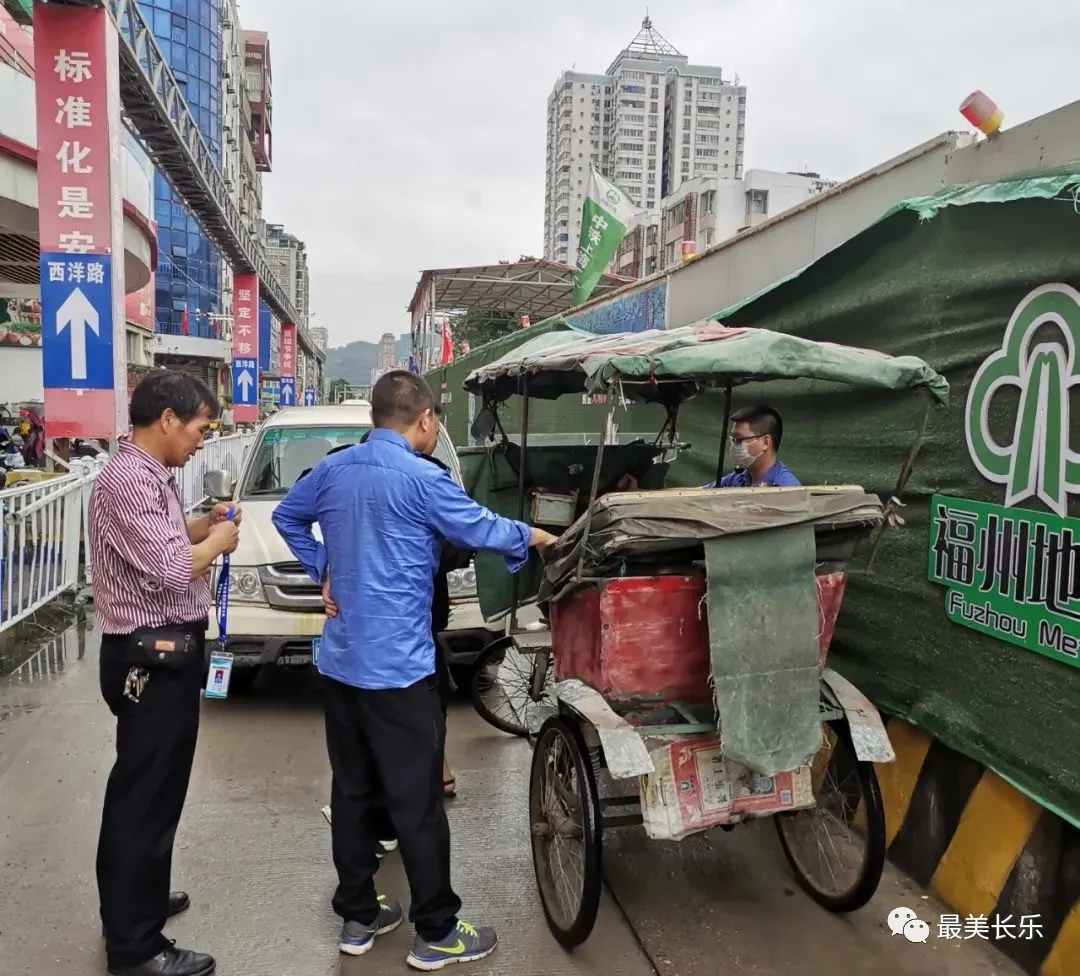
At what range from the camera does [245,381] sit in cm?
2258

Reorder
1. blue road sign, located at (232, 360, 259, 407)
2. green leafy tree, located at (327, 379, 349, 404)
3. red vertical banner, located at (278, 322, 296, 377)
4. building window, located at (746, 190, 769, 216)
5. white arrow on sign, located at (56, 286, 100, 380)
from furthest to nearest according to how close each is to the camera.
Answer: green leafy tree, located at (327, 379, 349, 404)
building window, located at (746, 190, 769, 216)
red vertical banner, located at (278, 322, 296, 377)
blue road sign, located at (232, 360, 259, 407)
white arrow on sign, located at (56, 286, 100, 380)

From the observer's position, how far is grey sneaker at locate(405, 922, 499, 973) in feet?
9.06

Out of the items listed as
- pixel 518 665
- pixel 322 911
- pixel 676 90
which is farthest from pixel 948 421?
pixel 676 90

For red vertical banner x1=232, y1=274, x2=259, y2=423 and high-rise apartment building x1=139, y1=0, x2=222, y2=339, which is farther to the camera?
high-rise apartment building x1=139, y1=0, x2=222, y2=339

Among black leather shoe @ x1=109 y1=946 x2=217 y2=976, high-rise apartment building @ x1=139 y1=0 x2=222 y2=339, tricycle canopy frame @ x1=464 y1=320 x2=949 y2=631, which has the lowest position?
black leather shoe @ x1=109 y1=946 x2=217 y2=976

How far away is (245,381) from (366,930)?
21.5 m

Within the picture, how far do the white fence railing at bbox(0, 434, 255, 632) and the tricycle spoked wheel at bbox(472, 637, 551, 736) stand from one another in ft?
11.3

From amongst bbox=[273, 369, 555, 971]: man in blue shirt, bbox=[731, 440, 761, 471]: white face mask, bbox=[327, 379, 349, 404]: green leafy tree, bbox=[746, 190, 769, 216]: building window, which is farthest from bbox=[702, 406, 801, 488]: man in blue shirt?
bbox=[327, 379, 349, 404]: green leafy tree

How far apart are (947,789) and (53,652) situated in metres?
6.13

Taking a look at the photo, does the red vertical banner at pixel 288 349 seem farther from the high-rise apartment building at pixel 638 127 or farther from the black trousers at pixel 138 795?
the high-rise apartment building at pixel 638 127

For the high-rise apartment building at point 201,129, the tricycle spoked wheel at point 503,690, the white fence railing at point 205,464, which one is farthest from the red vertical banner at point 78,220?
the high-rise apartment building at point 201,129

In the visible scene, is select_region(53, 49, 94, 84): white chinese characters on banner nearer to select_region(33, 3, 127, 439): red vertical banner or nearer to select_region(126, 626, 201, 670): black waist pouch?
select_region(33, 3, 127, 439): red vertical banner

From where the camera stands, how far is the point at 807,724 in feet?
8.78

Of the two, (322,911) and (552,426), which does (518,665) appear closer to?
(322,911)
